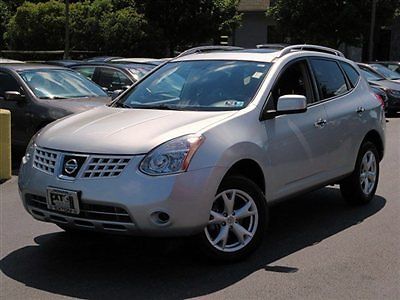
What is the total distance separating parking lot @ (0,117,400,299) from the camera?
14.3 feet

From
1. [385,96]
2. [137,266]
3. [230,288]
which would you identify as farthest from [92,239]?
[385,96]

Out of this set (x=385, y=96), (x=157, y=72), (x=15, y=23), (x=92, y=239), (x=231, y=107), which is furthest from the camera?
(x=15, y=23)

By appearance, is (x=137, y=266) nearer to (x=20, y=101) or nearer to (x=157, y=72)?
(x=157, y=72)

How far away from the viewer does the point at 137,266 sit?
4.89m

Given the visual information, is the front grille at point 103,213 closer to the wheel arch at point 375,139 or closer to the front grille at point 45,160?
the front grille at point 45,160

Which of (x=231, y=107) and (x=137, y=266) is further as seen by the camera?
(x=231, y=107)

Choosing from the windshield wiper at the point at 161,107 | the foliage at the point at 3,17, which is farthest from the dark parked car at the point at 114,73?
the foliage at the point at 3,17

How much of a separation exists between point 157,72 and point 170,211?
7.37 feet

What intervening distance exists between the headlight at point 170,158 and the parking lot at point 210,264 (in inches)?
32.6

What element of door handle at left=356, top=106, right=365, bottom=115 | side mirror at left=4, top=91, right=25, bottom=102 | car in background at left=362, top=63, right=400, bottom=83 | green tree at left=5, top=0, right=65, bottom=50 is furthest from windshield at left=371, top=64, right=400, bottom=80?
green tree at left=5, top=0, right=65, bottom=50

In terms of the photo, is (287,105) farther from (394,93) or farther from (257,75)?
(394,93)

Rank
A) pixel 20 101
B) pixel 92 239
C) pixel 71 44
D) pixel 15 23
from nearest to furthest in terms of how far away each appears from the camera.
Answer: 1. pixel 92 239
2. pixel 20 101
3. pixel 71 44
4. pixel 15 23

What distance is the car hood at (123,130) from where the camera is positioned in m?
4.54

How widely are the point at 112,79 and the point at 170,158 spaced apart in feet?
28.0
